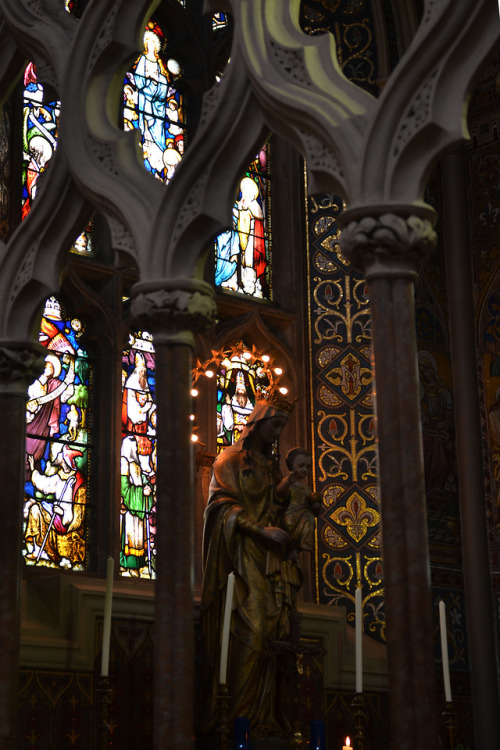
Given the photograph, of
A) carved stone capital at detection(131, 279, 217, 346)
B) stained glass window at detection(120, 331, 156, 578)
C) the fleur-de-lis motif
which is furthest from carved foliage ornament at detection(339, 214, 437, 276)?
the fleur-de-lis motif

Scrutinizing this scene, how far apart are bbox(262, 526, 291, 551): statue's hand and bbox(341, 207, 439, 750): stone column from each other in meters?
2.22

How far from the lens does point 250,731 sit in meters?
7.42

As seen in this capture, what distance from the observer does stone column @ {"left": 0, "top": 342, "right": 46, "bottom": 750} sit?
6.74 m

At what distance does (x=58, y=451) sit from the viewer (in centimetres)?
913

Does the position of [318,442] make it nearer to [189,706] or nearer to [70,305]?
[70,305]

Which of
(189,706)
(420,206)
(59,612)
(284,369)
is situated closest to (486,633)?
(284,369)

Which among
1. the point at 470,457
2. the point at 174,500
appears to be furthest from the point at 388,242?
the point at 470,457

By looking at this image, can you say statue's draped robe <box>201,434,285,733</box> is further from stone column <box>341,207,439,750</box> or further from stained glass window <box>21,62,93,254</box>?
stained glass window <box>21,62,93,254</box>

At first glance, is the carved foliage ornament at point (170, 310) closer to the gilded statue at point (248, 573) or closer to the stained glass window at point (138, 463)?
the gilded statue at point (248, 573)

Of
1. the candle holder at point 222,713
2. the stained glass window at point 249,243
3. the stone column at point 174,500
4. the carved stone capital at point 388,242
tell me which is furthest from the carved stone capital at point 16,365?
the stained glass window at point 249,243

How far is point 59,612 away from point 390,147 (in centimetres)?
380

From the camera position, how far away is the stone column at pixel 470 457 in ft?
32.3

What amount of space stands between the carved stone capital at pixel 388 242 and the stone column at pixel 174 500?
1076mm

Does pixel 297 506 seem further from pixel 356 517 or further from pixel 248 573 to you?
pixel 356 517
